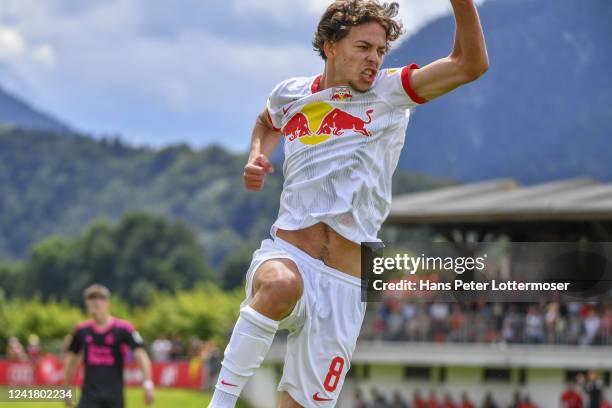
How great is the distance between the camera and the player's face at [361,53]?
7.07 metres

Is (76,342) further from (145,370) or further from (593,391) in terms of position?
(593,391)

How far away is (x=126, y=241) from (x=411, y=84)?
133809 millimetres

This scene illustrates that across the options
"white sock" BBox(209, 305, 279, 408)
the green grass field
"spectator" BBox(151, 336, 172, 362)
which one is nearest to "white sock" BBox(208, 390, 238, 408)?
"white sock" BBox(209, 305, 279, 408)

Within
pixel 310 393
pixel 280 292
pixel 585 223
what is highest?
pixel 585 223

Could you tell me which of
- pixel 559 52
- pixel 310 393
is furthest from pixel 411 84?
pixel 559 52

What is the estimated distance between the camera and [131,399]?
37.1 m

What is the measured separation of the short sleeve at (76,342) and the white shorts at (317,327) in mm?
6782

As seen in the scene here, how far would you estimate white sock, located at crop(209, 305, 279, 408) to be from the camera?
22.8 feet

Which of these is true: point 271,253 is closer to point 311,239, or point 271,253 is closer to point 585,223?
point 311,239

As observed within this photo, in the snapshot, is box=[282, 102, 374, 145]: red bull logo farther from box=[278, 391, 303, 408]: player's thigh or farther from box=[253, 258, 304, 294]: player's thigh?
box=[278, 391, 303, 408]: player's thigh

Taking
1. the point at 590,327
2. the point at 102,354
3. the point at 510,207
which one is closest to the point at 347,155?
the point at 102,354

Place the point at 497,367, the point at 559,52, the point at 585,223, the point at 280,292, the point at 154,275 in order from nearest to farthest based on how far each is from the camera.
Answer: the point at 280,292
the point at 497,367
the point at 585,223
the point at 154,275
the point at 559,52

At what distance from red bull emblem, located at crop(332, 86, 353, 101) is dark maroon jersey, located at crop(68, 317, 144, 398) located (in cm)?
674

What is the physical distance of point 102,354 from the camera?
44.3 feet
